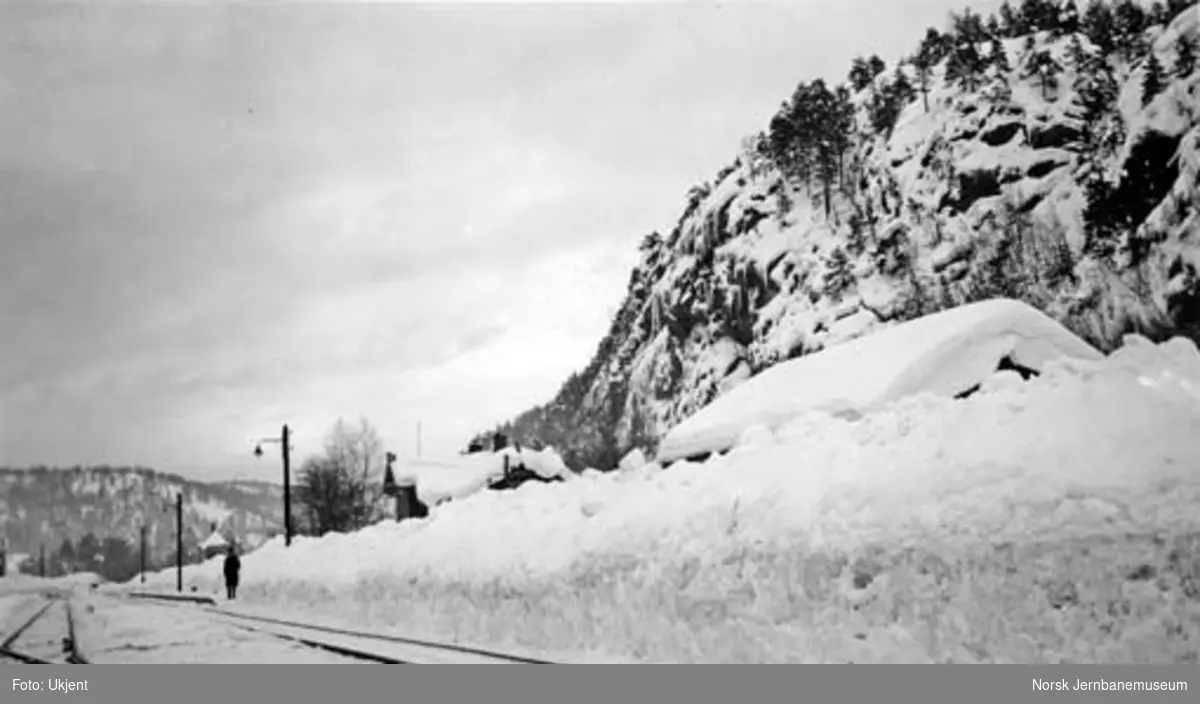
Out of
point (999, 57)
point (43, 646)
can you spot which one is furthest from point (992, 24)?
point (43, 646)

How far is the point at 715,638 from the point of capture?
6113mm

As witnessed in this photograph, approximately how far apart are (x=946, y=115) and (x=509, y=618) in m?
21.0

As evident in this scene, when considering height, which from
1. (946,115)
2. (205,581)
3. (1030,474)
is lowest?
(205,581)

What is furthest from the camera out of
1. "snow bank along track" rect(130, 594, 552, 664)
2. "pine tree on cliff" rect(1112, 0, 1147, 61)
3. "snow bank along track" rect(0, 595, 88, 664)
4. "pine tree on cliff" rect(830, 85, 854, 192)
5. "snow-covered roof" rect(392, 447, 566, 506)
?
"pine tree on cliff" rect(830, 85, 854, 192)

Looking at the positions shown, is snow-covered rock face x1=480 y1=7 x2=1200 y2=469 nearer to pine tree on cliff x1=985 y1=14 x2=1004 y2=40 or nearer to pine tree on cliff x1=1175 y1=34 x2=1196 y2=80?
pine tree on cliff x1=1175 y1=34 x2=1196 y2=80

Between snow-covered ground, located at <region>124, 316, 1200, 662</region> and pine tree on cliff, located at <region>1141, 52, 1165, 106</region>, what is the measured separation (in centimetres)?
A: 319

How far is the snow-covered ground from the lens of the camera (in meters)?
5.06

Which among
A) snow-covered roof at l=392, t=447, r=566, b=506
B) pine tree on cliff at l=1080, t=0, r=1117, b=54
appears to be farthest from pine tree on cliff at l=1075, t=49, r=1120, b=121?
snow-covered roof at l=392, t=447, r=566, b=506

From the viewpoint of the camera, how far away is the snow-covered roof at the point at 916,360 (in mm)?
7777

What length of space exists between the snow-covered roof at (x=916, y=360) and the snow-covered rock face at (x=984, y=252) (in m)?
0.32

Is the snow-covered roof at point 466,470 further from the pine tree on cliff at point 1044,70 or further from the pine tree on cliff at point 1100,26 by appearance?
the pine tree on cliff at point 1100,26

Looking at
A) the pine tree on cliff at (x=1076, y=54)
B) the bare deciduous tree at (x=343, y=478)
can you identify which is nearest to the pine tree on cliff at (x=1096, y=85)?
the pine tree on cliff at (x=1076, y=54)

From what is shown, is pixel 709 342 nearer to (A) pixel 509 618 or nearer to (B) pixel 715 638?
(A) pixel 509 618
